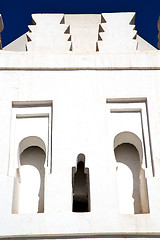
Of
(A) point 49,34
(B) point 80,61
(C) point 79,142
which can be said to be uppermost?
(A) point 49,34

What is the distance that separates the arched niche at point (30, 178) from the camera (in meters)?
8.13

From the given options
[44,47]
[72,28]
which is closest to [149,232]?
[44,47]

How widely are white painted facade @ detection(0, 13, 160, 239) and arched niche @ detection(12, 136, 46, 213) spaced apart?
0.05 feet

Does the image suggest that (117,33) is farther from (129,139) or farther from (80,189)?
(80,189)

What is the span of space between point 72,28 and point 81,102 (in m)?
3.16

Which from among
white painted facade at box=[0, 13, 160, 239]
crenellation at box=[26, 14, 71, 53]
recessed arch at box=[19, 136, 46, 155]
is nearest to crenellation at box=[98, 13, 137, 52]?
white painted facade at box=[0, 13, 160, 239]

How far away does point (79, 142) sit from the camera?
811cm

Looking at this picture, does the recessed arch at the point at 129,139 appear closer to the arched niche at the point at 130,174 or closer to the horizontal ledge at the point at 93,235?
the arched niche at the point at 130,174

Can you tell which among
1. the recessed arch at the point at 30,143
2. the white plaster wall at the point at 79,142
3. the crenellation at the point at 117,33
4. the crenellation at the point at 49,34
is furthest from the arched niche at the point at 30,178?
the crenellation at the point at 117,33

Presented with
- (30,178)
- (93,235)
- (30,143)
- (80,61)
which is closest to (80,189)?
(30,178)

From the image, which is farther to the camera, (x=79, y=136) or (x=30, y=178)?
(x=30, y=178)

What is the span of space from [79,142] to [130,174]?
1.08 m

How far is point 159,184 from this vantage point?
773 centimetres

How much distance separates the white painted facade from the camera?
7449mm
